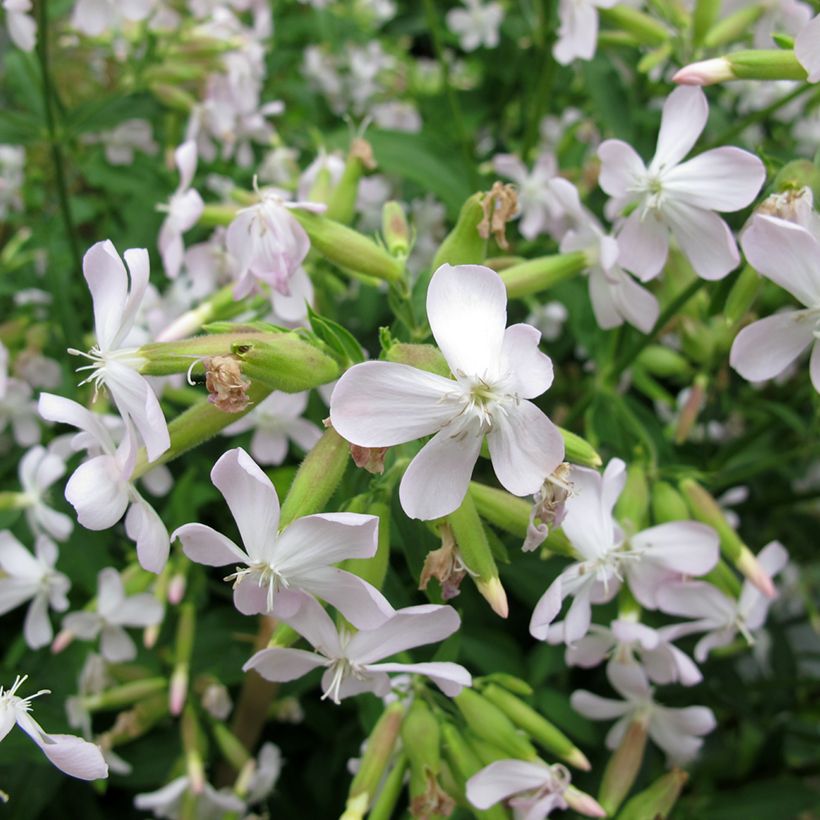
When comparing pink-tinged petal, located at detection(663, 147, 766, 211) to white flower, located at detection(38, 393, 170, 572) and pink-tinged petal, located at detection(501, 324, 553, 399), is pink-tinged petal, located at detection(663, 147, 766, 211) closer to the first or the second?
pink-tinged petal, located at detection(501, 324, 553, 399)

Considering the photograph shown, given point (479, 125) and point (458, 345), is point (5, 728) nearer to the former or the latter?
point (458, 345)

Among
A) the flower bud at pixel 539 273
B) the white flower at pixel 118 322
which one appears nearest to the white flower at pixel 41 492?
the white flower at pixel 118 322

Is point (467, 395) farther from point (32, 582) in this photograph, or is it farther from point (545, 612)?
point (32, 582)

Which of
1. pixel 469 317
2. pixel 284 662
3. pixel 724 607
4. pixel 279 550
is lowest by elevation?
pixel 724 607

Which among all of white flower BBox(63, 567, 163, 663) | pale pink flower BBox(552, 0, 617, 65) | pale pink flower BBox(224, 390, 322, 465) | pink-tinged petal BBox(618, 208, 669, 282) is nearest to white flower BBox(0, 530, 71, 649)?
white flower BBox(63, 567, 163, 663)

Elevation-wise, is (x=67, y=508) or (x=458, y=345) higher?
(x=458, y=345)

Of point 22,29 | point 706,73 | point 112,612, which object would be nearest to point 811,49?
point 706,73

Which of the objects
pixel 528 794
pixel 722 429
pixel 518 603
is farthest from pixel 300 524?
pixel 722 429
